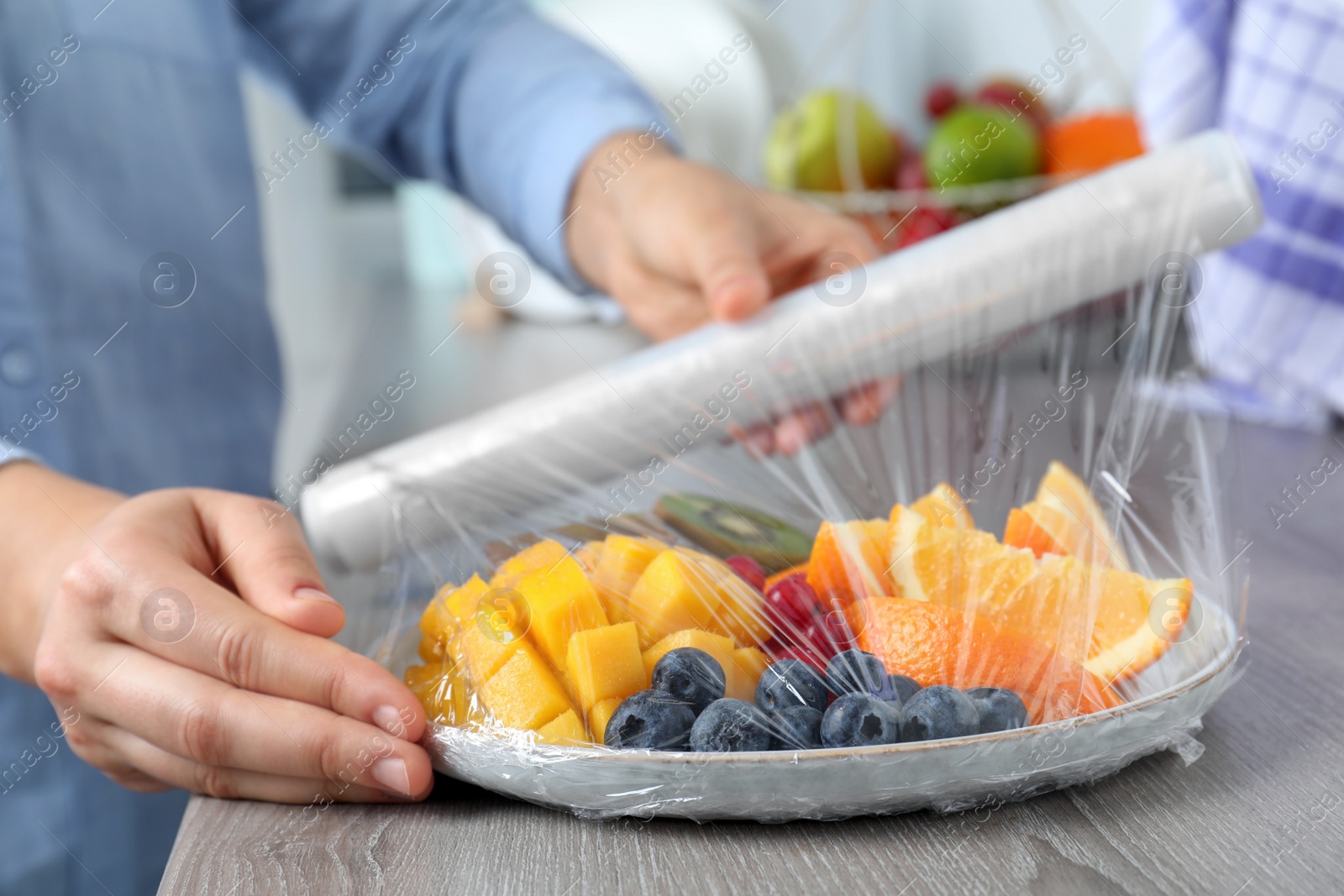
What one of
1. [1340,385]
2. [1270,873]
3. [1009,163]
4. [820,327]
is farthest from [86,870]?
[1009,163]

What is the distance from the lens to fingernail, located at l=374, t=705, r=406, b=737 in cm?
37

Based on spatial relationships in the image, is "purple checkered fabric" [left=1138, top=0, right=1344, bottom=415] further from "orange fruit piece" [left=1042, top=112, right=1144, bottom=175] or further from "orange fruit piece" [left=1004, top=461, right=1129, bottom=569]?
"orange fruit piece" [left=1004, top=461, right=1129, bottom=569]

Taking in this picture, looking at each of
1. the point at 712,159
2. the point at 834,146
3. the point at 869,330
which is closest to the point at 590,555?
the point at 869,330

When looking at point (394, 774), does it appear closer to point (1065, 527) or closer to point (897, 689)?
point (897, 689)

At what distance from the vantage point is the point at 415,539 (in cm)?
50

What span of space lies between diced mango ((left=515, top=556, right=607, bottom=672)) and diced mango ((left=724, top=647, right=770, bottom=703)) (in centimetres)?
5

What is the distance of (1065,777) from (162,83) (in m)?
0.96

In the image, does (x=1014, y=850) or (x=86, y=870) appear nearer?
(x=1014, y=850)

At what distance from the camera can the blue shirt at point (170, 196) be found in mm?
753

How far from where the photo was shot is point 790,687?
1.13 ft

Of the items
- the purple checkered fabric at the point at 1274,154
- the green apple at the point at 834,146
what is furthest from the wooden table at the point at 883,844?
the green apple at the point at 834,146

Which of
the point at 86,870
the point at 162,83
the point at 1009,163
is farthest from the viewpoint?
the point at 1009,163

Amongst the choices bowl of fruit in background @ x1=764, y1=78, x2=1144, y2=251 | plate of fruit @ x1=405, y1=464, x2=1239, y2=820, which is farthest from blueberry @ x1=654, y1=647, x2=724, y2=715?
bowl of fruit in background @ x1=764, y1=78, x2=1144, y2=251

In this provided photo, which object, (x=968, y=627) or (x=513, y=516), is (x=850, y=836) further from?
(x=513, y=516)
